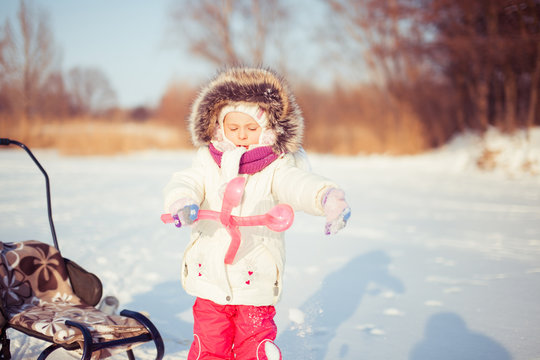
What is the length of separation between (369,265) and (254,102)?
276 centimetres

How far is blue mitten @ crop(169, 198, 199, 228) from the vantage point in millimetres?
1500

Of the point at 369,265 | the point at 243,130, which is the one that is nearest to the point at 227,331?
the point at 243,130

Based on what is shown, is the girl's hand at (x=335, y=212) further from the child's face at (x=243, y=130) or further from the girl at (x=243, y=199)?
the child's face at (x=243, y=130)

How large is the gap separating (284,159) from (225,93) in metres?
0.40

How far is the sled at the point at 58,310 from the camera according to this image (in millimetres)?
1811

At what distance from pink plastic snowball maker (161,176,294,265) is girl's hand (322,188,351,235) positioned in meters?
0.13

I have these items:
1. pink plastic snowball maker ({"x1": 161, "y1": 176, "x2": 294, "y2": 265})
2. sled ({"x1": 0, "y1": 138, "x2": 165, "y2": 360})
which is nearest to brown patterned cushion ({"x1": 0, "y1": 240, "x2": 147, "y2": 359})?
sled ({"x1": 0, "y1": 138, "x2": 165, "y2": 360})

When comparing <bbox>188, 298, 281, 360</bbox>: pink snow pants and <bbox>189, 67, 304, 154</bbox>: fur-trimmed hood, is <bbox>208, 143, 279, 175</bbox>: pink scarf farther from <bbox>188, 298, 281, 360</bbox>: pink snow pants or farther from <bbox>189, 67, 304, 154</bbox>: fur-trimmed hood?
<bbox>188, 298, 281, 360</bbox>: pink snow pants

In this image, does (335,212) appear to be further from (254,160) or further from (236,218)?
(254,160)

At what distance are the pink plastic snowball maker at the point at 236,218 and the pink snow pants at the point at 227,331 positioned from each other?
1.02 ft

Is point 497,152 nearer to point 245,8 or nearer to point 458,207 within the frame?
point 458,207

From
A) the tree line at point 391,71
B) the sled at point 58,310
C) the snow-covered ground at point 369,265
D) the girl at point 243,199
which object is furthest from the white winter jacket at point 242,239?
the tree line at point 391,71

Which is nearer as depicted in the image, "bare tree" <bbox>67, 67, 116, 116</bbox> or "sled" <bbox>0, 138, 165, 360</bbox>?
"sled" <bbox>0, 138, 165, 360</bbox>

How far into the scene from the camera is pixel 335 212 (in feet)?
4.71
